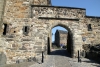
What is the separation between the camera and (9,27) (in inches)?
352

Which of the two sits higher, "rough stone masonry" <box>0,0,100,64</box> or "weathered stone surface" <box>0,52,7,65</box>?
"rough stone masonry" <box>0,0,100,64</box>

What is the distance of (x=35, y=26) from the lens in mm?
8961

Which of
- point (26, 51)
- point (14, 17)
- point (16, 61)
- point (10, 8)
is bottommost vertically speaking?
point (16, 61)

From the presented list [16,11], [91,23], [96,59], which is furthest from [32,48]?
[91,23]

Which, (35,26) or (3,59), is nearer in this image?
(3,59)

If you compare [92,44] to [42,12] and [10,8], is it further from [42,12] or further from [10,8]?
[10,8]

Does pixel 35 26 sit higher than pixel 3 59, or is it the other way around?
pixel 35 26

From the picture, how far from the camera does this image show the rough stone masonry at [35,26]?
8.67 metres

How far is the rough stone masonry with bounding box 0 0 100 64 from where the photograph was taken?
8.67 metres

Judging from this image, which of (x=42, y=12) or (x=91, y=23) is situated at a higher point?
(x=42, y=12)

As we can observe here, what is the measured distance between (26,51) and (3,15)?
3278 mm

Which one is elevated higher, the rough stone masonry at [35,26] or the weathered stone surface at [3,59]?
the rough stone masonry at [35,26]

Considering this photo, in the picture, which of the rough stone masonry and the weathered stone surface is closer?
the weathered stone surface

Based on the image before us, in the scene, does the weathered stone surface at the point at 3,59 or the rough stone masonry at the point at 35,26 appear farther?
the rough stone masonry at the point at 35,26
